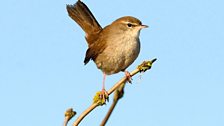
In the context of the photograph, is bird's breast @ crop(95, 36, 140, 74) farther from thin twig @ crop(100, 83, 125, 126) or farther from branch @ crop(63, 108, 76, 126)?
thin twig @ crop(100, 83, 125, 126)

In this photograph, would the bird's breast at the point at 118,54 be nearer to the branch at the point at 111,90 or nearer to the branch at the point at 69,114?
the branch at the point at 111,90

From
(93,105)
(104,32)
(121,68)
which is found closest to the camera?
(93,105)

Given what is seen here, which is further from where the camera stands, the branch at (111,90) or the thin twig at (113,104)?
the branch at (111,90)

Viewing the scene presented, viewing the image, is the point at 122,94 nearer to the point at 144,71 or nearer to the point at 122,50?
the point at 144,71

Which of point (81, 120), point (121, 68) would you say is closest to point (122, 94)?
point (81, 120)

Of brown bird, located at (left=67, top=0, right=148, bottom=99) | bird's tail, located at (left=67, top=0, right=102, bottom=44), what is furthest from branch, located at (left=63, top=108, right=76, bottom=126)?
bird's tail, located at (left=67, top=0, right=102, bottom=44)

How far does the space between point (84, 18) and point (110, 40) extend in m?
1.02

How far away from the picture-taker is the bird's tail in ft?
24.2

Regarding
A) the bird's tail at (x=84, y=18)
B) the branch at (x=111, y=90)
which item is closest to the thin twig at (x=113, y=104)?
the branch at (x=111, y=90)

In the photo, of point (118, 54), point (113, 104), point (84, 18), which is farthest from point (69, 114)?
point (84, 18)

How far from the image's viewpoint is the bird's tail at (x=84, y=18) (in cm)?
737

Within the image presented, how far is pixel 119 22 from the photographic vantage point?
6844 millimetres

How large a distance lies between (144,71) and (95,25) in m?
5.66

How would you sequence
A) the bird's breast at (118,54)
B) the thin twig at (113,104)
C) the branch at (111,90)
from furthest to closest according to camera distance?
1. the bird's breast at (118,54)
2. the branch at (111,90)
3. the thin twig at (113,104)
